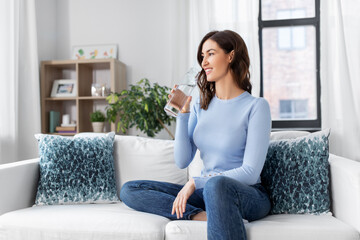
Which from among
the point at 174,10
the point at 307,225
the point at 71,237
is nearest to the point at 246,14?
the point at 174,10

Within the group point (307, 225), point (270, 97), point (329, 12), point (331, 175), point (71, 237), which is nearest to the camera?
point (307, 225)

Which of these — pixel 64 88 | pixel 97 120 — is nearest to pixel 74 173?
pixel 97 120

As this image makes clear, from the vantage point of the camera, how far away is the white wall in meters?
3.49

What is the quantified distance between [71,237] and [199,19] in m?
2.34

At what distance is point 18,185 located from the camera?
1.77 m

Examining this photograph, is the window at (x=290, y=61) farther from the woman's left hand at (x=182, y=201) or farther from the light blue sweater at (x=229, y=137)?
the woman's left hand at (x=182, y=201)

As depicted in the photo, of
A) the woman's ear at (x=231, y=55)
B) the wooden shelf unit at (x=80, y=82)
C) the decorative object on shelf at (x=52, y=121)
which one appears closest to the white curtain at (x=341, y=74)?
the woman's ear at (x=231, y=55)

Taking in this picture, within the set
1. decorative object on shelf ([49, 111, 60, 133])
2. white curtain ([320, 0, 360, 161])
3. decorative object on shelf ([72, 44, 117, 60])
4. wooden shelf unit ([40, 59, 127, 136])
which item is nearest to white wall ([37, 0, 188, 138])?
decorative object on shelf ([72, 44, 117, 60])

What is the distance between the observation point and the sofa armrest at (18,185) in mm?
1692

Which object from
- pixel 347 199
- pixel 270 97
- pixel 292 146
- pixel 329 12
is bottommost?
pixel 347 199

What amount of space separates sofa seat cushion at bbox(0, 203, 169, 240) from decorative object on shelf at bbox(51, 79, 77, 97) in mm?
1909

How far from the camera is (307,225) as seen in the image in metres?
1.38

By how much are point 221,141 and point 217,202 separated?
1.23 feet

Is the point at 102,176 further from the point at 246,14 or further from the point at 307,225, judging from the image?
the point at 246,14
